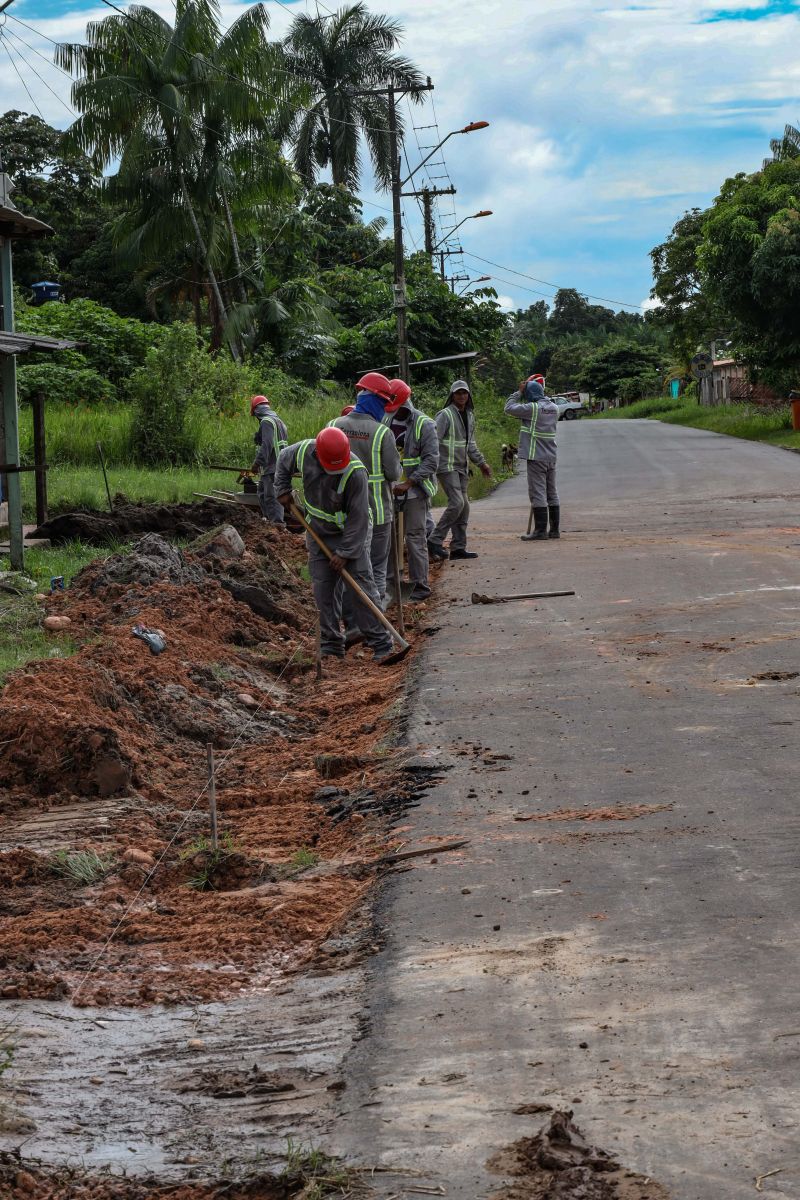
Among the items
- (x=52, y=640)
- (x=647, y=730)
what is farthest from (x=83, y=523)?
(x=647, y=730)

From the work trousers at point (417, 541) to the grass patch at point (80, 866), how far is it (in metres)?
7.81

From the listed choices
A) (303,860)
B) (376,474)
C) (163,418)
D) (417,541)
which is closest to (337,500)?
(376,474)

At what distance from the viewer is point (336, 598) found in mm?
11273

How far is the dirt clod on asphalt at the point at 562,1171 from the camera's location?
10.8ft

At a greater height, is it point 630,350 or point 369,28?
point 369,28

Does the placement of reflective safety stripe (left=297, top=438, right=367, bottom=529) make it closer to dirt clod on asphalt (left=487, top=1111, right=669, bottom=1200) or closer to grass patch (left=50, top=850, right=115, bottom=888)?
grass patch (left=50, top=850, right=115, bottom=888)

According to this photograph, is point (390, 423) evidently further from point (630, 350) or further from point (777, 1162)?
point (630, 350)

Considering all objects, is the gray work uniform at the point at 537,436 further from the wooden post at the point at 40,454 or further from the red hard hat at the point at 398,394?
the wooden post at the point at 40,454

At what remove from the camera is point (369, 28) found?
2186 inches

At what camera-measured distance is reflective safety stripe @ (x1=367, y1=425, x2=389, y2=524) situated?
1167 cm

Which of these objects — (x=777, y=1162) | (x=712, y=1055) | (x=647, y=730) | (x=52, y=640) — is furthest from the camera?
(x=52, y=640)

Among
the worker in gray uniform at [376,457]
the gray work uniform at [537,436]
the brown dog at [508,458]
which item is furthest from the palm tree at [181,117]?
the worker in gray uniform at [376,457]

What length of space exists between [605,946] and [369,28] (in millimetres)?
56008

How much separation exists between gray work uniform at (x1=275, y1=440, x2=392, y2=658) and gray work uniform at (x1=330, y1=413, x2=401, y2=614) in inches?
12.0
